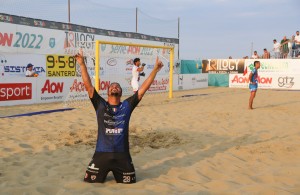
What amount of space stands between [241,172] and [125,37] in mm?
18153

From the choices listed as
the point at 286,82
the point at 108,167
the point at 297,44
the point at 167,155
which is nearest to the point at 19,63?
the point at 167,155

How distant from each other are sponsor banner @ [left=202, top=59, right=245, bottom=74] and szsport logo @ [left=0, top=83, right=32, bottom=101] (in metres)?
18.8

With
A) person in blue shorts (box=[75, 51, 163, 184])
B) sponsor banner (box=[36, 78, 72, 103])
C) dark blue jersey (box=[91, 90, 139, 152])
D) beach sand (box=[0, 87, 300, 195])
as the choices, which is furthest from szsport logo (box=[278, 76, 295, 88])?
dark blue jersey (box=[91, 90, 139, 152])

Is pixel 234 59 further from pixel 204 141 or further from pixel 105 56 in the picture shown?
pixel 204 141

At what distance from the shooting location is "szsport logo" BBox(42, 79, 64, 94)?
14.7 metres

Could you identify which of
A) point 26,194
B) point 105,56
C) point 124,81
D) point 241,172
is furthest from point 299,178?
point 105,56

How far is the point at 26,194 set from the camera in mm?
3922

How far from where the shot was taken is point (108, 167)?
4367mm

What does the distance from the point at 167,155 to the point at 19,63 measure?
1119 cm

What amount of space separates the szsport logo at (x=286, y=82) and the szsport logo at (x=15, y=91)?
704 inches

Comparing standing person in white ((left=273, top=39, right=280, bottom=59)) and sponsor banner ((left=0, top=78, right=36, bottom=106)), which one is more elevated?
standing person in white ((left=273, top=39, right=280, bottom=59))

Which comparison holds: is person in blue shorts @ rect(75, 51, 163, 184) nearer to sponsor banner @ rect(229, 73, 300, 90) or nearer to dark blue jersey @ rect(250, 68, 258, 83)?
dark blue jersey @ rect(250, 68, 258, 83)

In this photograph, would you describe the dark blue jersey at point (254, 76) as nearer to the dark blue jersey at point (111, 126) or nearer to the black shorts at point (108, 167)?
the dark blue jersey at point (111, 126)

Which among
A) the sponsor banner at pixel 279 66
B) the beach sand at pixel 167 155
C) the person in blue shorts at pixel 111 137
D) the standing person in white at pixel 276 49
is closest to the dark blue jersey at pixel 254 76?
the beach sand at pixel 167 155
